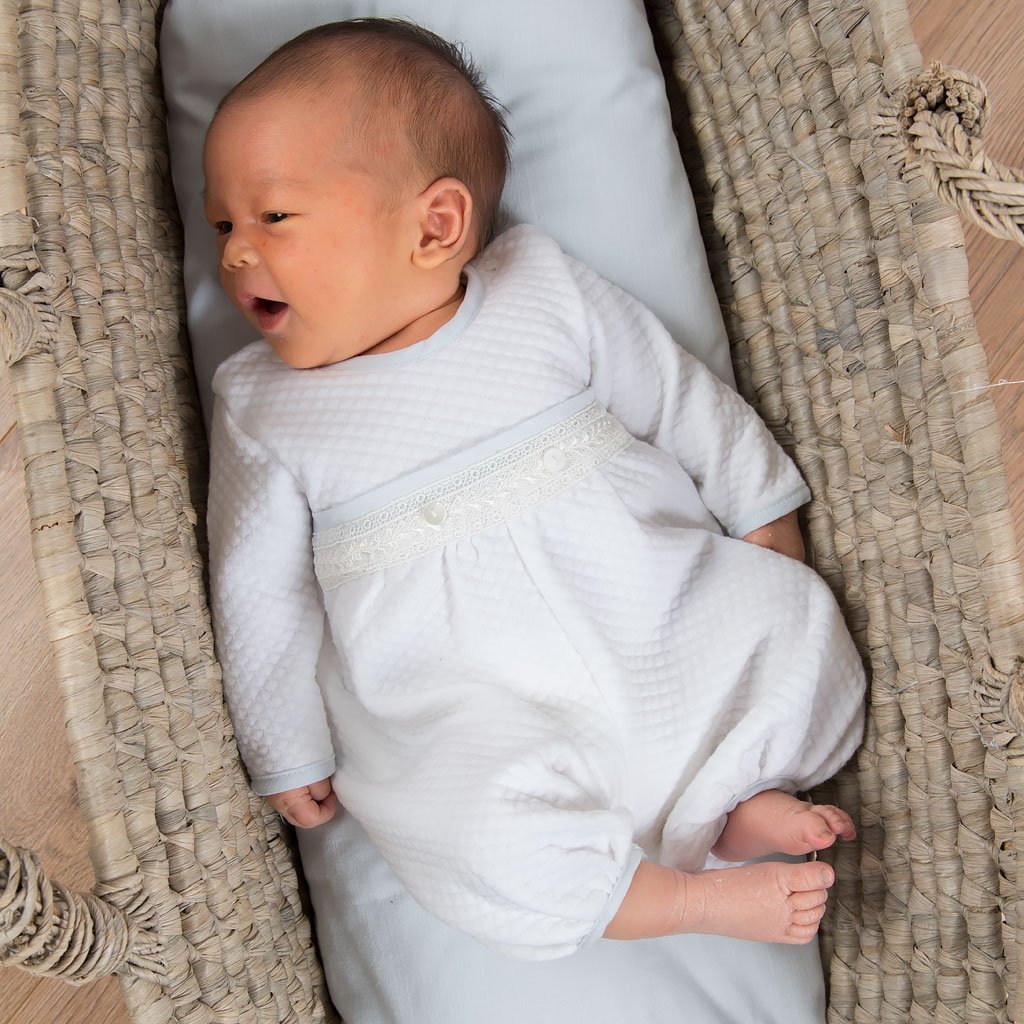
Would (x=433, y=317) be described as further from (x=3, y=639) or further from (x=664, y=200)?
(x=3, y=639)

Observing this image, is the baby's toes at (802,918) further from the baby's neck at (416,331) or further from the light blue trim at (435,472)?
the baby's neck at (416,331)

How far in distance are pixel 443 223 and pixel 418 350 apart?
11cm

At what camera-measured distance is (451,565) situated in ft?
3.11

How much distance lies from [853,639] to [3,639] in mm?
1049

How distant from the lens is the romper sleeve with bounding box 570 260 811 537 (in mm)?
1047

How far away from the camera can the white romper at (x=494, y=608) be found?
3.06 feet

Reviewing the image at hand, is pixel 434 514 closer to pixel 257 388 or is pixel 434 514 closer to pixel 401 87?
pixel 257 388

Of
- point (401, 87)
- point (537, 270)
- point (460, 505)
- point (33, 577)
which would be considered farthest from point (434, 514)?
point (33, 577)

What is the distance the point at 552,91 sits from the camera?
1.17 m

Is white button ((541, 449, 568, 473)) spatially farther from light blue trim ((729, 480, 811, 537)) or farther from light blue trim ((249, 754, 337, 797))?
light blue trim ((249, 754, 337, 797))

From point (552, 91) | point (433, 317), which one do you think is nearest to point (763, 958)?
point (433, 317)

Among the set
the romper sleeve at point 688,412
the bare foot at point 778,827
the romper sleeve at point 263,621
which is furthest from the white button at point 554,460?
the bare foot at point 778,827

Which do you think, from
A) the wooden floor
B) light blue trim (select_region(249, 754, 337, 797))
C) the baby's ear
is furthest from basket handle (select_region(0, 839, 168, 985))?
the wooden floor

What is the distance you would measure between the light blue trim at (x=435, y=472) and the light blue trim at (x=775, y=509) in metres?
0.20
